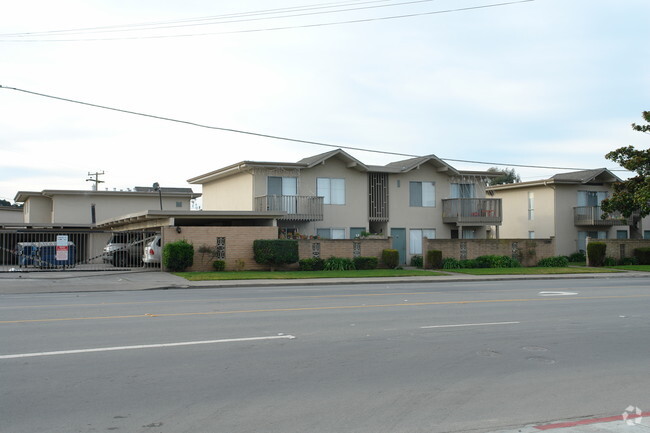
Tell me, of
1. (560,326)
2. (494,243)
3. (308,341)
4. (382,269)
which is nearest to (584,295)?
(560,326)

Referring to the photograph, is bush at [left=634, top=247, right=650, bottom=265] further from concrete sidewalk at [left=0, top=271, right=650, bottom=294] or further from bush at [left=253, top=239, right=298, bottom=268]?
bush at [left=253, top=239, right=298, bottom=268]

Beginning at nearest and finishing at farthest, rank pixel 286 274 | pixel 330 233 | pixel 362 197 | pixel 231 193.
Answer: pixel 286 274
pixel 330 233
pixel 362 197
pixel 231 193

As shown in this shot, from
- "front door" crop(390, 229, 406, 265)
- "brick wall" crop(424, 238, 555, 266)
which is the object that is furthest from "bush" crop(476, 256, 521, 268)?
"front door" crop(390, 229, 406, 265)

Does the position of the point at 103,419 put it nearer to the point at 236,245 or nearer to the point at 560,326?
the point at 560,326

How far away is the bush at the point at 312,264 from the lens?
30984 millimetres

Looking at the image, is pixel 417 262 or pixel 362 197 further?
pixel 362 197

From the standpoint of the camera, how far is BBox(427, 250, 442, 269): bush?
3466 centimetres

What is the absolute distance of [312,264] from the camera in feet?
102

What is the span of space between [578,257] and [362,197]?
16746 millimetres

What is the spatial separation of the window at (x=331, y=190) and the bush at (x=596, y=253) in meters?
15.4

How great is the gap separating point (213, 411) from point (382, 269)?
2685cm

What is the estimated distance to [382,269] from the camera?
1299 inches

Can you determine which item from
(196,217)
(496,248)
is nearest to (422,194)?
(496,248)

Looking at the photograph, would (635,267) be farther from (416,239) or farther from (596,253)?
(416,239)
